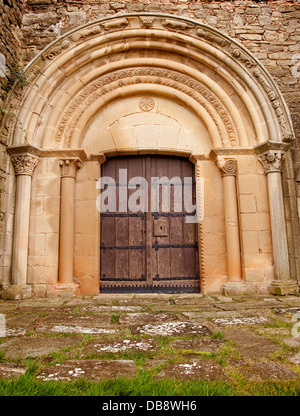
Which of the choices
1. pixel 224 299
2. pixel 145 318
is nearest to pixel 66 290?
pixel 145 318

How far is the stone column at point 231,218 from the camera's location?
4.43 metres

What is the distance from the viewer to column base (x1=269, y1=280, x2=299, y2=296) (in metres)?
4.11

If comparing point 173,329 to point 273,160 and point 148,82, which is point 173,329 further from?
point 148,82

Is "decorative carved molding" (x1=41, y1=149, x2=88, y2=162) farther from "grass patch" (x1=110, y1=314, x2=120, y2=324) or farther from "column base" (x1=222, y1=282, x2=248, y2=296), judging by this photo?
"column base" (x1=222, y1=282, x2=248, y2=296)

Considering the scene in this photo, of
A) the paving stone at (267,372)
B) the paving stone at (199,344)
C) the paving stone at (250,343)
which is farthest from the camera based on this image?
the paving stone at (199,344)

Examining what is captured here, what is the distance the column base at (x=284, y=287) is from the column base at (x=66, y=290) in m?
2.79

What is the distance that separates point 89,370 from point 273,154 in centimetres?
400

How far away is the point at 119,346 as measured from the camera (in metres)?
1.93

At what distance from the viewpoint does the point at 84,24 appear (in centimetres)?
479

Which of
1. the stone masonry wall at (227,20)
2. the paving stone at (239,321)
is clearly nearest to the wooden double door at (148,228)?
the paving stone at (239,321)

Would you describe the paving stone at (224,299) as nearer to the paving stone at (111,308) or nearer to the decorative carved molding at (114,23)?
the paving stone at (111,308)

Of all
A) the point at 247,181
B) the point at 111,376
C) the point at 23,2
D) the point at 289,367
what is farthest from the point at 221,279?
the point at 23,2
